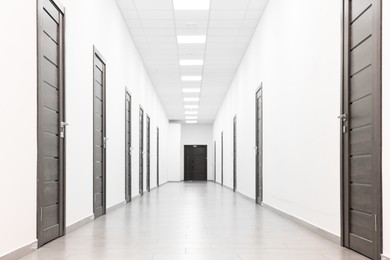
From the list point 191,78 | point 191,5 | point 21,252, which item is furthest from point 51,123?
point 191,78

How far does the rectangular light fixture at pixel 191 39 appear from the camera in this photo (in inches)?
435

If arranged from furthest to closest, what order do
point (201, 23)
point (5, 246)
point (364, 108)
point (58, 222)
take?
point (201, 23) → point (58, 222) → point (364, 108) → point (5, 246)

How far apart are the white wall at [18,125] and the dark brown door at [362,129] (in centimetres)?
293

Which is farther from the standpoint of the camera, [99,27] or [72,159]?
[99,27]

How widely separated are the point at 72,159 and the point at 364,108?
3562 mm

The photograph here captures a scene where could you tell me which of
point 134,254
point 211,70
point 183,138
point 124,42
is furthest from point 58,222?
point 183,138

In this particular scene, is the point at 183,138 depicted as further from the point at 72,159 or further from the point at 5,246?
the point at 5,246

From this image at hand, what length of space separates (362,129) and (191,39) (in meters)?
7.57

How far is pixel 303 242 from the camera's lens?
4.90 metres

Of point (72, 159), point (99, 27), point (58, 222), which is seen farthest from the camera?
point (99, 27)

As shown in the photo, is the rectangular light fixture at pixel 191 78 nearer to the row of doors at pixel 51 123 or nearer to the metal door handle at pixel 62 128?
the row of doors at pixel 51 123

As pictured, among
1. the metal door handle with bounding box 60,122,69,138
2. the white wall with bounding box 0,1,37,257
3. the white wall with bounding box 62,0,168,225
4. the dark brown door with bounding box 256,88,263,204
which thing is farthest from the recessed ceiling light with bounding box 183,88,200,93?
the white wall with bounding box 0,1,37,257

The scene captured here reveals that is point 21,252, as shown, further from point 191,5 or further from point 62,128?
point 191,5

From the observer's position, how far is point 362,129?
13.8ft
